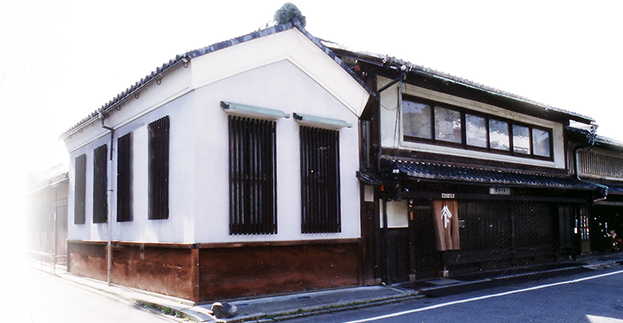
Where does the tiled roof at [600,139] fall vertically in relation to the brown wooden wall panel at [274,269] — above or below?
above

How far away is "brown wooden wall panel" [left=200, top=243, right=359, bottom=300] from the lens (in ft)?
32.8

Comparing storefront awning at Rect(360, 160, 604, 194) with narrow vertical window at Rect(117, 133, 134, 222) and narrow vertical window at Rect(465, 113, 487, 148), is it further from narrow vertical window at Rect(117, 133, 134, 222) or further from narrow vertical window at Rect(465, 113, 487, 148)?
narrow vertical window at Rect(117, 133, 134, 222)

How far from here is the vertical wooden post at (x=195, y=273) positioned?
31.8 feet

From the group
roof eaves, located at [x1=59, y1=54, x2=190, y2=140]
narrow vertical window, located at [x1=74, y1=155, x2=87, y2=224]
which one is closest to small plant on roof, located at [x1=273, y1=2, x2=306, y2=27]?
roof eaves, located at [x1=59, y1=54, x2=190, y2=140]

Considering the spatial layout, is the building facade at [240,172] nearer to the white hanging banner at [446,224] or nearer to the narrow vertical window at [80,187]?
the narrow vertical window at [80,187]

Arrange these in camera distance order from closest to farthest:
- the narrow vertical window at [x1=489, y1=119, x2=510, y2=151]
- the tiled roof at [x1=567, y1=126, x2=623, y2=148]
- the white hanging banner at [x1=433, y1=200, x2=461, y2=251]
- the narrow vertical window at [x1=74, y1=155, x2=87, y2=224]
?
the white hanging banner at [x1=433, y1=200, x2=461, y2=251], the narrow vertical window at [x1=74, y1=155, x2=87, y2=224], the narrow vertical window at [x1=489, y1=119, x2=510, y2=151], the tiled roof at [x1=567, y1=126, x2=623, y2=148]

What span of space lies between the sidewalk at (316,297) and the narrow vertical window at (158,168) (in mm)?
2027

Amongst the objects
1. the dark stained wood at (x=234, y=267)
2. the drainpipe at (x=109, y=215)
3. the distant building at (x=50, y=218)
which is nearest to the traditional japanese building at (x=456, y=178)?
the dark stained wood at (x=234, y=267)

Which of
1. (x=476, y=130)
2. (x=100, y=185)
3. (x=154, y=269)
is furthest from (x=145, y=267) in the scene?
(x=476, y=130)

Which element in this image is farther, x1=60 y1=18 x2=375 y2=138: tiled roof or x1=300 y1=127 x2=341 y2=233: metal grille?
x1=300 y1=127 x2=341 y2=233: metal grille

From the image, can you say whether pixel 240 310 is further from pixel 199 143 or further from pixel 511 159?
pixel 511 159

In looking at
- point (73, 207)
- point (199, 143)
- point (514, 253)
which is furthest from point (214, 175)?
point (514, 253)

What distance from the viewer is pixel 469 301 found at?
35.0ft

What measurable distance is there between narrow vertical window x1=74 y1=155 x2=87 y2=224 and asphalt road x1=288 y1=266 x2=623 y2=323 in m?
10.6
